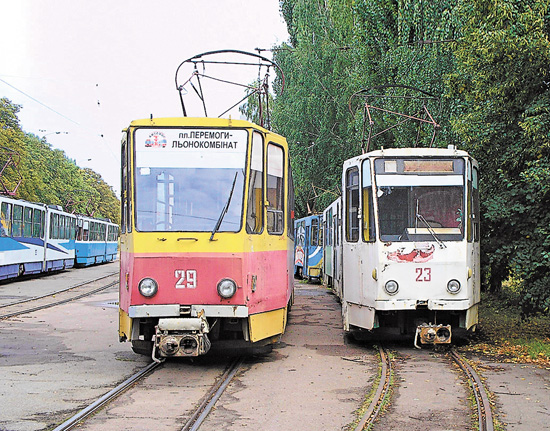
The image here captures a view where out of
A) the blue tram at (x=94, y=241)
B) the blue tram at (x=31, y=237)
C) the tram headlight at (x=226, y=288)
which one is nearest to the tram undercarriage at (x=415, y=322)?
the tram headlight at (x=226, y=288)

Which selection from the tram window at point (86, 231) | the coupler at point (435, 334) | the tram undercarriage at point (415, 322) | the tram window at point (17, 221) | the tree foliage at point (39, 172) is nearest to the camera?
the coupler at point (435, 334)

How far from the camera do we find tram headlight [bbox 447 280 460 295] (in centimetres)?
1123

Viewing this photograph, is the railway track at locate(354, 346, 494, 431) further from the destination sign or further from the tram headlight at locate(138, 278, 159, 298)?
the destination sign

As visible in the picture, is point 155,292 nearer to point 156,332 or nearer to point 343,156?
point 156,332

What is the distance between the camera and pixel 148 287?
9305 mm

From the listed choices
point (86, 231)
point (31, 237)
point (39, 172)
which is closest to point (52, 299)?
point (31, 237)

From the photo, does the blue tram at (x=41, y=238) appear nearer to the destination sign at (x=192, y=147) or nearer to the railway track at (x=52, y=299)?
the railway track at (x=52, y=299)

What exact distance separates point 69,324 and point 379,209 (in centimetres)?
745

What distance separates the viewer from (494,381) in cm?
920

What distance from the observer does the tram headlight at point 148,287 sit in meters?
9.30

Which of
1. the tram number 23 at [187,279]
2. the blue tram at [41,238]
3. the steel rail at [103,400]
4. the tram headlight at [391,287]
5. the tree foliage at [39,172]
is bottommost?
the steel rail at [103,400]

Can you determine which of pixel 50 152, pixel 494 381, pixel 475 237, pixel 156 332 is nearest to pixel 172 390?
→ pixel 156 332

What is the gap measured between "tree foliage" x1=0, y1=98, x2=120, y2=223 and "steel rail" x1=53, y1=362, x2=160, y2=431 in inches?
1521

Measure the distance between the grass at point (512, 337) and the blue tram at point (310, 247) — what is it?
11997 mm
